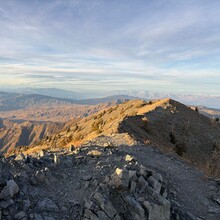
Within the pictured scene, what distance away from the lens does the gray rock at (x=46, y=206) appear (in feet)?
33.4

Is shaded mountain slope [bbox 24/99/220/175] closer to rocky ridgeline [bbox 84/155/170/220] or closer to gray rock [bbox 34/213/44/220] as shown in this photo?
rocky ridgeline [bbox 84/155/170/220]

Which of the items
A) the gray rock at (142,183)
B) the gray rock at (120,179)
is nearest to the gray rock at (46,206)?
the gray rock at (120,179)

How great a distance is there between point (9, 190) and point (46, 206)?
1.57 meters

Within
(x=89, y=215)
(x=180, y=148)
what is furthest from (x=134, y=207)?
(x=180, y=148)

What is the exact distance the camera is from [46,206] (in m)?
10.3

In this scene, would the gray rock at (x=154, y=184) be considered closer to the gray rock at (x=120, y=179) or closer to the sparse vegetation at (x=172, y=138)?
the gray rock at (x=120, y=179)

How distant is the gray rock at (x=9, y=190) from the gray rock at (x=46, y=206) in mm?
1077

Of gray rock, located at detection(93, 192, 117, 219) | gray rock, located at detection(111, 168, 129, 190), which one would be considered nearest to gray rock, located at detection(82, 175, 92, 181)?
gray rock, located at detection(111, 168, 129, 190)

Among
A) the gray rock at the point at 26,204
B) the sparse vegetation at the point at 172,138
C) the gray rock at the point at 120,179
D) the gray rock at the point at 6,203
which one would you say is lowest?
the sparse vegetation at the point at 172,138

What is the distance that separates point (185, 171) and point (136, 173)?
6.57 metres

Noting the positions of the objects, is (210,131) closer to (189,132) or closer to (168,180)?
(189,132)

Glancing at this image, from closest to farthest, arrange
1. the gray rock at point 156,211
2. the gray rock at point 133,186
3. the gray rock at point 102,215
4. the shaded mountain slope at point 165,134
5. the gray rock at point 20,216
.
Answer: the gray rock at point 20,216 < the gray rock at point 102,215 < the gray rock at point 156,211 < the gray rock at point 133,186 < the shaded mountain slope at point 165,134

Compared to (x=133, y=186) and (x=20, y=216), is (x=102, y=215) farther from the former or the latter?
(x=20, y=216)

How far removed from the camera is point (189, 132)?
37500 millimetres
